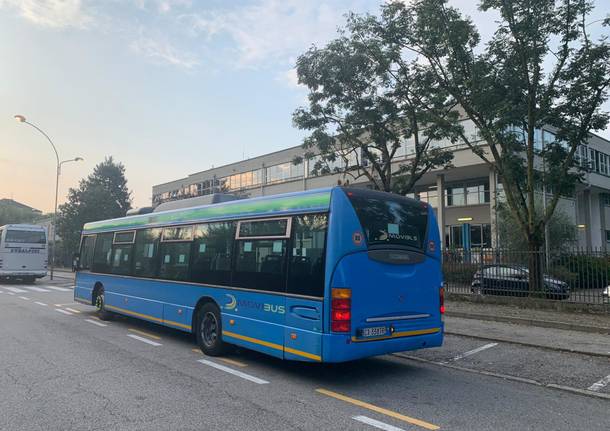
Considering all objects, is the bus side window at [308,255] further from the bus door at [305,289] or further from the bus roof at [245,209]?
the bus roof at [245,209]

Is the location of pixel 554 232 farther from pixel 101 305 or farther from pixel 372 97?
pixel 101 305

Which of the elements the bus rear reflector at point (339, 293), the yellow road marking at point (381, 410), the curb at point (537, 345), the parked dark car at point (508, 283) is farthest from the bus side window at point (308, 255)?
the parked dark car at point (508, 283)

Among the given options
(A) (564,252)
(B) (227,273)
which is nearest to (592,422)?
(B) (227,273)

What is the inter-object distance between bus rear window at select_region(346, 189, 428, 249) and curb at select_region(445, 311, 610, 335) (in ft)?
20.1

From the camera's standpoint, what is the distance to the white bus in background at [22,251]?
28.0m

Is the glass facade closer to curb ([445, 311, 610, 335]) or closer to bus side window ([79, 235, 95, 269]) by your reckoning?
curb ([445, 311, 610, 335])

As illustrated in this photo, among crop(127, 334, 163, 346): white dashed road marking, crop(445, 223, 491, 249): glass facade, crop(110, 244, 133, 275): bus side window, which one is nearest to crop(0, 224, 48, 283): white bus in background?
crop(110, 244, 133, 275): bus side window

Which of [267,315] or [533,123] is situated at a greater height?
[533,123]

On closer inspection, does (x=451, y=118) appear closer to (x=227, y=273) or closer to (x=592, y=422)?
(x=227, y=273)

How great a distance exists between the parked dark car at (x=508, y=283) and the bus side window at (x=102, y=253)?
11708mm

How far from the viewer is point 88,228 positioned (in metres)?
14.1

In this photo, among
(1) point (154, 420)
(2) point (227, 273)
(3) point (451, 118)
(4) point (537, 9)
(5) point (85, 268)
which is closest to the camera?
(1) point (154, 420)

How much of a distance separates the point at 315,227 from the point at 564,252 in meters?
11.0

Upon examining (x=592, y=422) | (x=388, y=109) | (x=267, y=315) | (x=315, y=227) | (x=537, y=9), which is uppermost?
(x=537, y=9)
